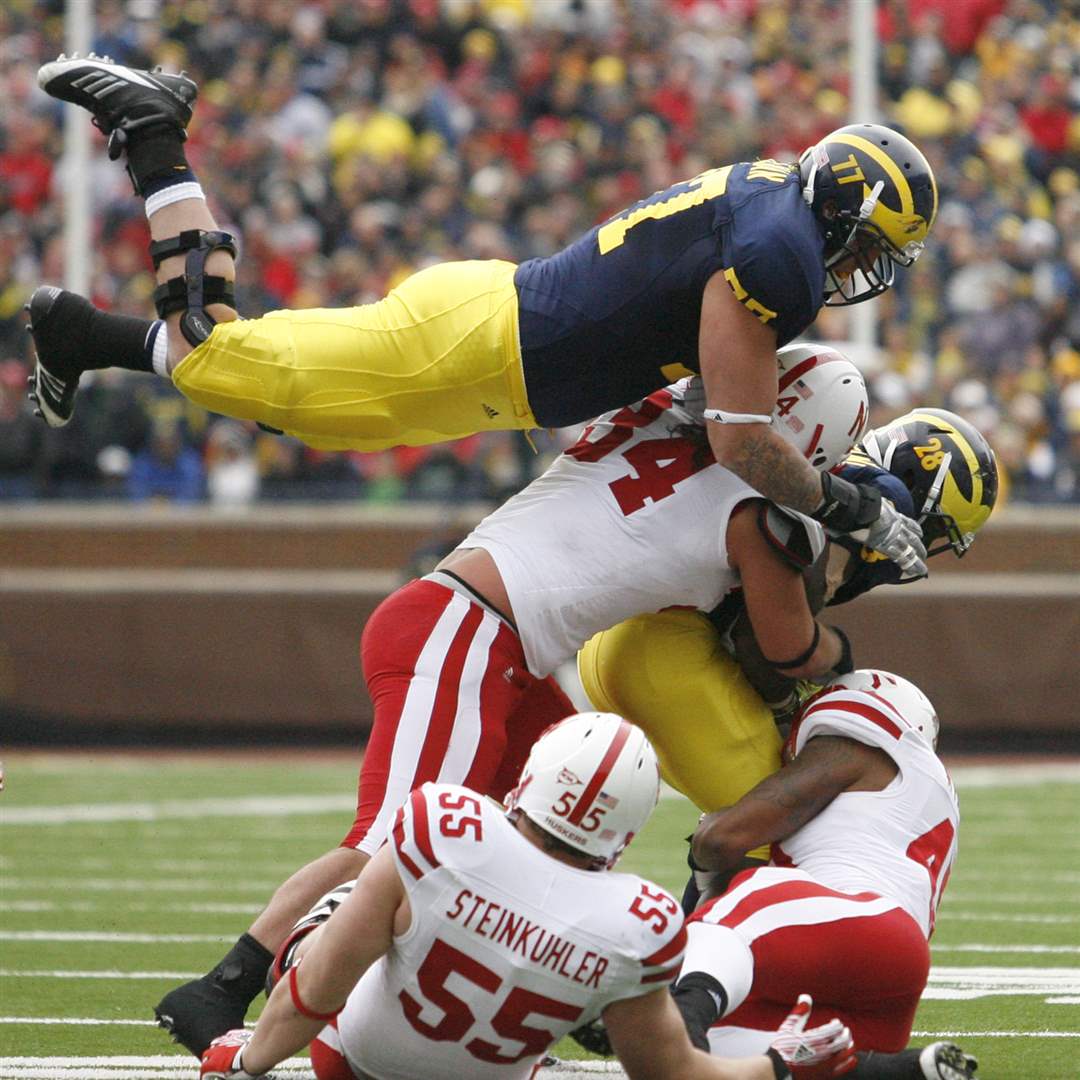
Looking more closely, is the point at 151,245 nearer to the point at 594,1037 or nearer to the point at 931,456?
the point at 931,456

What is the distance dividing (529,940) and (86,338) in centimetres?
216

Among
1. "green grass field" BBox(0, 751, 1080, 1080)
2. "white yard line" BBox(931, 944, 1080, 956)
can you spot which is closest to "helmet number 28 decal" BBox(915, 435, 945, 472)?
"green grass field" BBox(0, 751, 1080, 1080)

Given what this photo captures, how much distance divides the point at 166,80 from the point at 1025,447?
28.1 feet

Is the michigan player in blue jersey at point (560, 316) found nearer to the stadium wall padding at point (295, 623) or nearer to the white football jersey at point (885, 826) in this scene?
the white football jersey at point (885, 826)

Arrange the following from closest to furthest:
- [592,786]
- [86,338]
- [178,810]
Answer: [592,786]
[86,338]
[178,810]

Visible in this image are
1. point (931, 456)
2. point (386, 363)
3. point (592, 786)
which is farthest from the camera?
point (931, 456)

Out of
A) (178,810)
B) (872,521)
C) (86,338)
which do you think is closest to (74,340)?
(86,338)

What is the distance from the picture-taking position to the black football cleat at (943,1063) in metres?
4.05

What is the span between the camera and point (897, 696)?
4793 millimetres

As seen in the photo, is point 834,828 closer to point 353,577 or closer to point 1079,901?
point 1079,901

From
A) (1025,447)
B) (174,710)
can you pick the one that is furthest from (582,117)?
(174,710)

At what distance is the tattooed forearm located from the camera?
4613mm

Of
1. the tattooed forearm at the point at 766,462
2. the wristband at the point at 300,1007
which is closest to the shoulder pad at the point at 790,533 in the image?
the tattooed forearm at the point at 766,462

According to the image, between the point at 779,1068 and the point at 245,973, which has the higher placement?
the point at 779,1068
